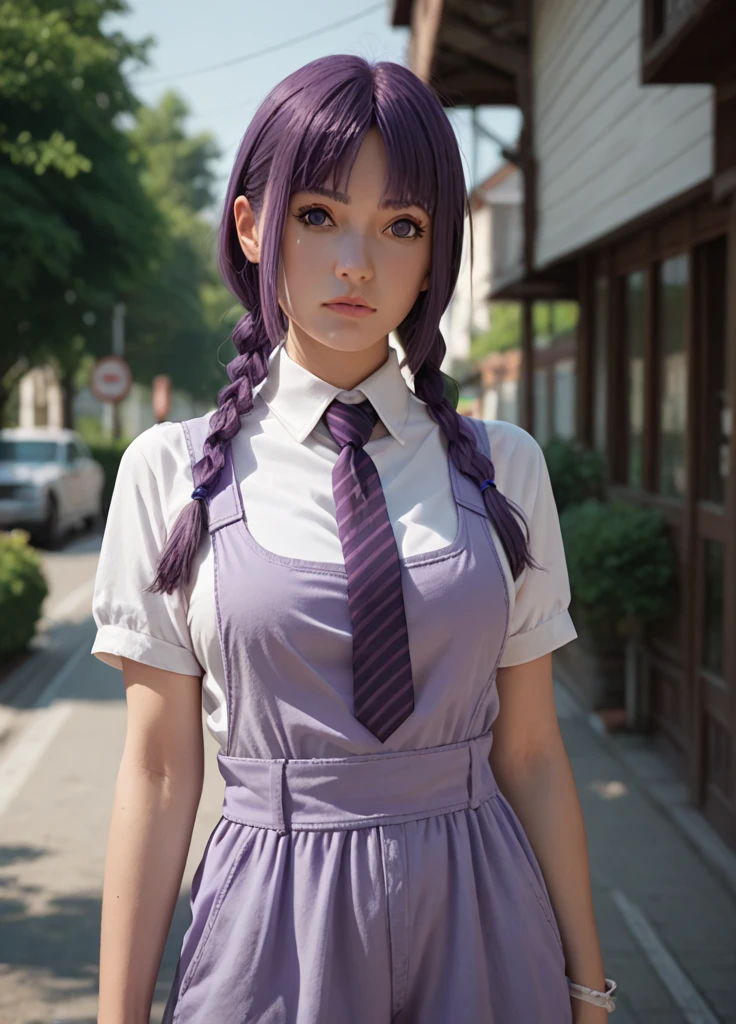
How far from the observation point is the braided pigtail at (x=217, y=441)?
1732 mm

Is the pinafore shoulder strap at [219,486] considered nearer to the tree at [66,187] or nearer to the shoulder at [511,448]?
the shoulder at [511,448]

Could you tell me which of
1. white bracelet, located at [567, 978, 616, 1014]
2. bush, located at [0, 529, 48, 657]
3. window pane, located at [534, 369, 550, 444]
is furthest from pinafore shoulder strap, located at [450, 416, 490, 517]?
window pane, located at [534, 369, 550, 444]

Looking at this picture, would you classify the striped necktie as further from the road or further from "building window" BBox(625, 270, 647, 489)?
"building window" BBox(625, 270, 647, 489)

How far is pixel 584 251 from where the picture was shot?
31.9ft

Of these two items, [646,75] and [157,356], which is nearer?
[646,75]

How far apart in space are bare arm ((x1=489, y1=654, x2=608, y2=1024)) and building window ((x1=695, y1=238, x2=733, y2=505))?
4.66 metres

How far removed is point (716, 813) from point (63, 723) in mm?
4320

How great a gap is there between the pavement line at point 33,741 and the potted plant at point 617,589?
3.30m

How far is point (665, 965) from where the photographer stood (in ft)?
15.1

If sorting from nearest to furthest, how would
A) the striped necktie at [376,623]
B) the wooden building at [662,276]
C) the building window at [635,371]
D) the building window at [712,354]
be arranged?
the striped necktie at [376,623], the wooden building at [662,276], the building window at [712,354], the building window at [635,371]

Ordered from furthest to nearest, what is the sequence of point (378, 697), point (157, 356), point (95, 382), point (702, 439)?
point (157, 356)
point (95, 382)
point (702, 439)
point (378, 697)

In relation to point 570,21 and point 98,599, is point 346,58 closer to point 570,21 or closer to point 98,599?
point 98,599

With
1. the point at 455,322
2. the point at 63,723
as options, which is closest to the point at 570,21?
the point at 63,723

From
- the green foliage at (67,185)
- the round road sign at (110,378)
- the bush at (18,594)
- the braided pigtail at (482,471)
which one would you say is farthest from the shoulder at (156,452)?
the round road sign at (110,378)
